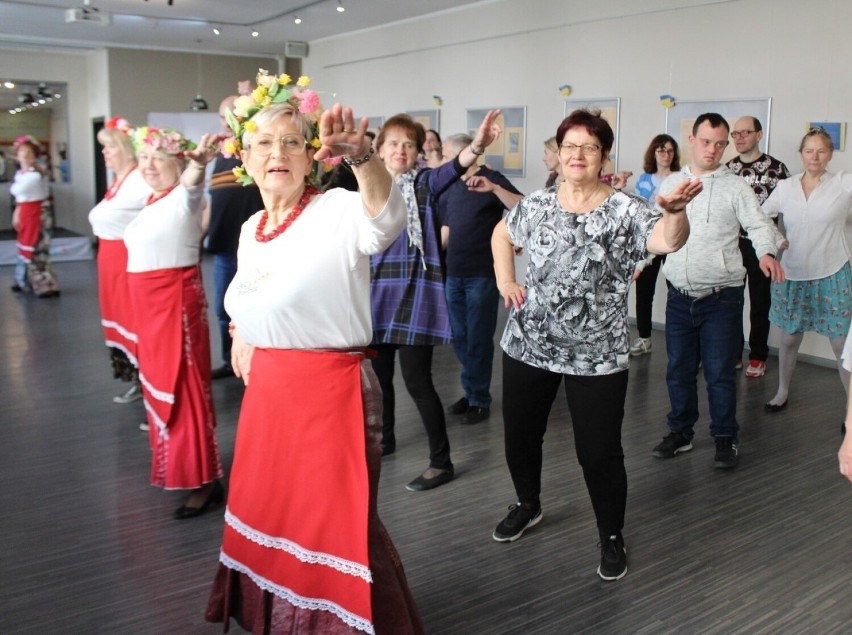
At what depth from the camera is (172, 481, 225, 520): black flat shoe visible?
3.49 m

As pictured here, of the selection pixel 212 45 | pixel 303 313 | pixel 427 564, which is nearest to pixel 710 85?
pixel 427 564

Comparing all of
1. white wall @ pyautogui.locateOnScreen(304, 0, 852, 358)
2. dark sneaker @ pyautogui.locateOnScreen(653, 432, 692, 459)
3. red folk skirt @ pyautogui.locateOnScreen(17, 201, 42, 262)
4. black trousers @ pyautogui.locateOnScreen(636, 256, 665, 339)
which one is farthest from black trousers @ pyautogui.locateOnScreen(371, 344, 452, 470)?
red folk skirt @ pyautogui.locateOnScreen(17, 201, 42, 262)

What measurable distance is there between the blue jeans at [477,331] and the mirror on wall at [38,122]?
12.1m

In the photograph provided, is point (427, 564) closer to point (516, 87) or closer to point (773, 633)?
point (773, 633)

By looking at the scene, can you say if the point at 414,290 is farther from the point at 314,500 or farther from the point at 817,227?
the point at 817,227

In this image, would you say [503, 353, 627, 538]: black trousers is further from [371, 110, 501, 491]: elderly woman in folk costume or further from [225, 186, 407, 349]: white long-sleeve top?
[225, 186, 407, 349]: white long-sleeve top

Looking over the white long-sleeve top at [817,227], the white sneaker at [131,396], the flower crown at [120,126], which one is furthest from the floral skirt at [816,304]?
the white sneaker at [131,396]

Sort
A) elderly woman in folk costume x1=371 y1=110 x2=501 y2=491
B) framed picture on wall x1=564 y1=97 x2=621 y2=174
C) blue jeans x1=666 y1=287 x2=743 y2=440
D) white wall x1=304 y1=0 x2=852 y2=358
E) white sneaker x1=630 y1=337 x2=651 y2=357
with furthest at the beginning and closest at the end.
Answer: framed picture on wall x1=564 y1=97 x2=621 y2=174 → white sneaker x1=630 y1=337 x2=651 y2=357 → white wall x1=304 y1=0 x2=852 y2=358 → blue jeans x1=666 y1=287 x2=743 y2=440 → elderly woman in folk costume x1=371 y1=110 x2=501 y2=491

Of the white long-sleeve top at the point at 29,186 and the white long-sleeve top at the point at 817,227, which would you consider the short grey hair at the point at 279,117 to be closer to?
the white long-sleeve top at the point at 817,227

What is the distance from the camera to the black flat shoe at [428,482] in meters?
3.76

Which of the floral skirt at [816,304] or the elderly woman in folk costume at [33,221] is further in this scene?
the elderly woman in folk costume at [33,221]

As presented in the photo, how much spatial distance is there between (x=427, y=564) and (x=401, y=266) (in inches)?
49.9

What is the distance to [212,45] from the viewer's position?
13086mm

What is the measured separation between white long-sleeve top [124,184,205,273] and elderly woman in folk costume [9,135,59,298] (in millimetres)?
6247
